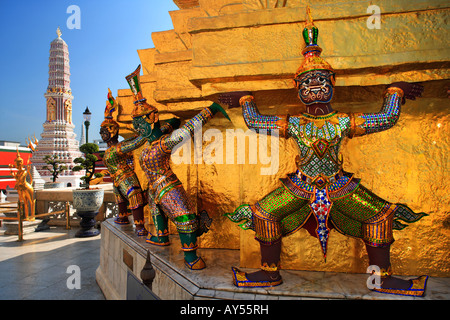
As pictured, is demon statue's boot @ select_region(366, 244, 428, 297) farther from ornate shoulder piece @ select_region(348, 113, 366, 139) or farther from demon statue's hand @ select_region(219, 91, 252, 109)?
demon statue's hand @ select_region(219, 91, 252, 109)

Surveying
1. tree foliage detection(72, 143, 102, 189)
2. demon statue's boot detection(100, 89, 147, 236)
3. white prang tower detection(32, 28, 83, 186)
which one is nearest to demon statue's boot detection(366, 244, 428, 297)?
demon statue's boot detection(100, 89, 147, 236)

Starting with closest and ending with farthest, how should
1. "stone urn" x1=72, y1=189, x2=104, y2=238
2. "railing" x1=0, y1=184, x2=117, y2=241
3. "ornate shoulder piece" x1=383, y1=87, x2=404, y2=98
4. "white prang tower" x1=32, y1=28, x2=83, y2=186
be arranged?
"ornate shoulder piece" x1=383, y1=87, x2=404, y2=98 < "stone urn" x1=72, y1=189, x2=104, y2=238 < "railing" x1=0, y1=184, x2=117, y2=241 < "white prang tower" x1=32, y1=28, x2=83, y2=186

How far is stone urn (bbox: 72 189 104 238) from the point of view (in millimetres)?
6426

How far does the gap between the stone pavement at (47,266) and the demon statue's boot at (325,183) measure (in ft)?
10.2

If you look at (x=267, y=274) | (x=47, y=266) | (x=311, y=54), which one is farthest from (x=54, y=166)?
(x=311, y=54)

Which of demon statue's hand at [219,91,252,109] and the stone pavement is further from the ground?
demon statue's hand at [219,91,252,109]

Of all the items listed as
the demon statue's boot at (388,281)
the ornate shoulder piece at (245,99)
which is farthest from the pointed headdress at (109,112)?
the demon statue's boot at (388,281)

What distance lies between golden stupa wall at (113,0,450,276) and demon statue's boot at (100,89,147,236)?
1558mm

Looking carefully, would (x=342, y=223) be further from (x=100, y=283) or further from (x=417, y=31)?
(x=100, y=283)

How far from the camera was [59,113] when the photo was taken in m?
22.9

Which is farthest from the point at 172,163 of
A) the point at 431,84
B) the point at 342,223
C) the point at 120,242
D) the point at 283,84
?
the point at 431,84

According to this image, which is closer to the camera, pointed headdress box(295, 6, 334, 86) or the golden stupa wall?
pointed headdress box(295, 6, 334, 86)

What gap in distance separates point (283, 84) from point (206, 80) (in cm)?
64

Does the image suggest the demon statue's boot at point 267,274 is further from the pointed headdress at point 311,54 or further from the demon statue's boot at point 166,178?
the pointed headdress at point 311,54
